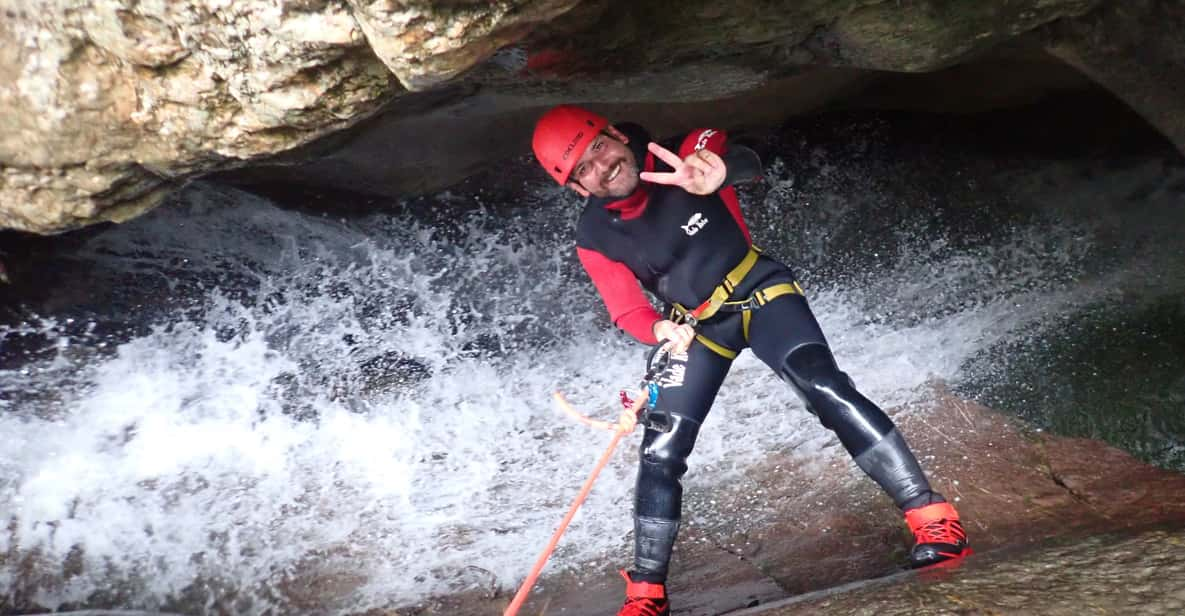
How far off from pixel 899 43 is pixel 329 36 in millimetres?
2394

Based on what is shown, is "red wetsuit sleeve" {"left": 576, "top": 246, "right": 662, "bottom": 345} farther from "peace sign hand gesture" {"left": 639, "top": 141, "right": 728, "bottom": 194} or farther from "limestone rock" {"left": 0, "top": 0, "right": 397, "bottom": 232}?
"limestone rock" {"left": 0, "top": 0, "right": 397, "bottom": 232}

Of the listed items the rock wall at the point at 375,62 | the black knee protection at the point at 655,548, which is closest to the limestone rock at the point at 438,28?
the rock wall at the point at 375,62

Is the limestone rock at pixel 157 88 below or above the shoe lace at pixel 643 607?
above

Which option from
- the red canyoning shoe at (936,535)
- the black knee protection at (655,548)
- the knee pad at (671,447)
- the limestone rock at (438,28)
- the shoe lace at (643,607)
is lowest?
the shoe lace at (643,607)

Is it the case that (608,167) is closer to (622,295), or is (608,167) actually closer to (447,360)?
(622,295)

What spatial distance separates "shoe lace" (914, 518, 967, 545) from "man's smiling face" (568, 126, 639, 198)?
1651mm

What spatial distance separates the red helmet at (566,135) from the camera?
331 cm

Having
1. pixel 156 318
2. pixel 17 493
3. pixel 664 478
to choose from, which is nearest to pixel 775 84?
pixel 664 478

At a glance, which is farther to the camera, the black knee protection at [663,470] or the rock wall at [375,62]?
the black knee protection at [663,470]

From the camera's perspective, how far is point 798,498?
4418 mm

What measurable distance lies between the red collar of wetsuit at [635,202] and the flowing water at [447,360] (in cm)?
172

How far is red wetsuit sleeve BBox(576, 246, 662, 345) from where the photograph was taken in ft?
11.9

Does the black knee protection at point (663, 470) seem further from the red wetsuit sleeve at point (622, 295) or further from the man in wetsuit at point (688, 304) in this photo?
the red wetsuit sleeve at point (622, 295)

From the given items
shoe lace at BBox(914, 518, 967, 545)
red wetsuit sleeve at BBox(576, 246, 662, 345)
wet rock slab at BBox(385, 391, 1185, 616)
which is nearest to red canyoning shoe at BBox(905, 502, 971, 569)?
shoe lace at BBox(914, 518, 967, 545)
